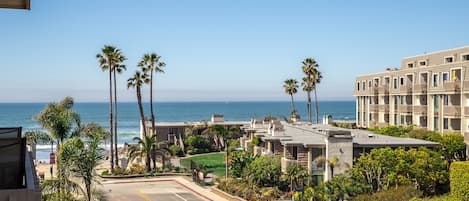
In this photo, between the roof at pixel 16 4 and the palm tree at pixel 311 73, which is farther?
the palm tree at pixel 311 73

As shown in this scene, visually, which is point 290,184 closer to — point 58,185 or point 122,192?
point 122,192

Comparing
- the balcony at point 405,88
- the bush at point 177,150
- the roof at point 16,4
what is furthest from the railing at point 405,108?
the roof at point 16,4

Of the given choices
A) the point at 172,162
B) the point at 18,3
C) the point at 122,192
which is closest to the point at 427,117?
the point at 172,162

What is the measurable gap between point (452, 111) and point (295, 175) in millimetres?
19017

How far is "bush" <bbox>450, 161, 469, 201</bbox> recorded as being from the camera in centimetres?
2688

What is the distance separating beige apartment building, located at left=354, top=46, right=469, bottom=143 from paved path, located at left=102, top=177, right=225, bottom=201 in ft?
69.4

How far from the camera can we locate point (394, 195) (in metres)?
27.8

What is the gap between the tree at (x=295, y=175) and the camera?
34.0 m

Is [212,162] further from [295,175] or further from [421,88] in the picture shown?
[421,88]

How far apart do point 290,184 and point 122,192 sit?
12.7 m

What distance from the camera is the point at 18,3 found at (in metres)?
7.31

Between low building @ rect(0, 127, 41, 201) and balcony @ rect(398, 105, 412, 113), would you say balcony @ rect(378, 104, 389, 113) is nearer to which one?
balcony @ rect(398, 105, 412, 113)

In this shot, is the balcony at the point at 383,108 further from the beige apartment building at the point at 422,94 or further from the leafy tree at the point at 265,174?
the leafy tree at the point at 265,174

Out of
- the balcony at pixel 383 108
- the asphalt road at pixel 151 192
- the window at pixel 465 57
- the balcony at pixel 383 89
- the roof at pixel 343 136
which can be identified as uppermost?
the window at pixel 465 57
